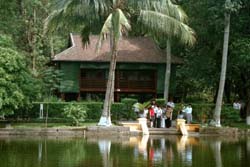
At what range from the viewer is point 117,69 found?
50781 mm

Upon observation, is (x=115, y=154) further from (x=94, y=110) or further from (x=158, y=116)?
(x=94, y=110)

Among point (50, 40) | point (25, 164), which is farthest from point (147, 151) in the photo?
point (50, 40)

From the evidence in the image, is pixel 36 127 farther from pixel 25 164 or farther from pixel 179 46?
pixel 179 46

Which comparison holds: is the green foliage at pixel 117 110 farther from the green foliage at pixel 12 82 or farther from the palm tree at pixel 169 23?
the palm tree at pixel 169 23

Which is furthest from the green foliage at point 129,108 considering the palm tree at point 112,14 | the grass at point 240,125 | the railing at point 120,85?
the railing at point 120,85

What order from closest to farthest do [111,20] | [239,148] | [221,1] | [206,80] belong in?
[239,148] < [111,20] < [221,1] < [206,80]

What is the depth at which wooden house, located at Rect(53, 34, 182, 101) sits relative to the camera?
164 ft

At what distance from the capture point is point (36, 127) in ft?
109

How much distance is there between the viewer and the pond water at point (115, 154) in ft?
60.6

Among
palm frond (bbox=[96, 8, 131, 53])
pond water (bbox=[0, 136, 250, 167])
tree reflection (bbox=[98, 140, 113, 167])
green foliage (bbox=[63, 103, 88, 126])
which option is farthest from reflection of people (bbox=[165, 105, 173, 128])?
tree reflection (bbox=[98, 140, 113, 167])

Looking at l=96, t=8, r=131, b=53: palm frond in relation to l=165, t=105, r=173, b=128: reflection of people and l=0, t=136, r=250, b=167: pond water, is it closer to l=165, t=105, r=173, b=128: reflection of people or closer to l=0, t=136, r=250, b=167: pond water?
l=0, t=136, r=250, b=167: pond water

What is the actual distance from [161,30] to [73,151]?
1341cm

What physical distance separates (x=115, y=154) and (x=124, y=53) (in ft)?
97.9

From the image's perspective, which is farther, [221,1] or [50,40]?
[50,40]
